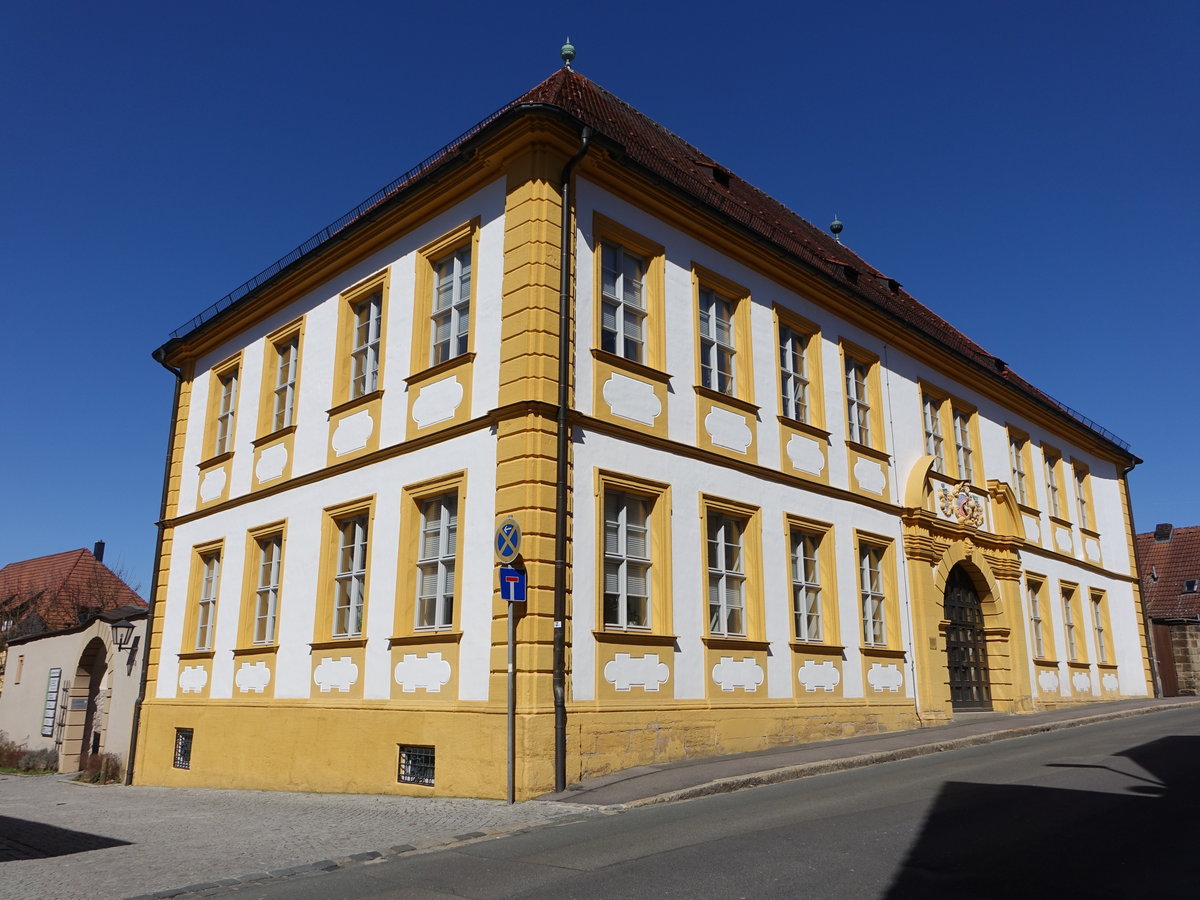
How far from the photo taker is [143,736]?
17797mm

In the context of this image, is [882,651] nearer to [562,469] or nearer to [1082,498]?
[562,469]

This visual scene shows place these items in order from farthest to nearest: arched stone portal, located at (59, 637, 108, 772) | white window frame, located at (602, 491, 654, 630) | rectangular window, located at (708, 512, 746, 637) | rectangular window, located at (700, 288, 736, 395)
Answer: arched stone portal, located at (59, 637, 108, 772)
rectangular window, located at (700, 288, 736, 395)
rectangular window, located at (708, 512, 746, 637)
white window frame, located at (602, 491, 654, 630)

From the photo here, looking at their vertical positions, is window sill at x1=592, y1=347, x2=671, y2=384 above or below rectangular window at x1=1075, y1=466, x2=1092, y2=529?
below

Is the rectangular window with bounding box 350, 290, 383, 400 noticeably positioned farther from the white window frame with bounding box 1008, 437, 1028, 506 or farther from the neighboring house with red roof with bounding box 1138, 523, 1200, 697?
the neighboring house with red roof with bounding box 1138, 523, 1200, 697

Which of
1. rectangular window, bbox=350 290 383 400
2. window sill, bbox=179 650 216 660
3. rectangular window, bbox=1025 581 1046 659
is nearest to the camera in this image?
rectangular window, bbox=350 290 383 400

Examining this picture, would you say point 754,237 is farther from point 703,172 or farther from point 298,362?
point 298,362

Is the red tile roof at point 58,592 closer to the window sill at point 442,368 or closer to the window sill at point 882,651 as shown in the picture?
the window sill at point 442,368

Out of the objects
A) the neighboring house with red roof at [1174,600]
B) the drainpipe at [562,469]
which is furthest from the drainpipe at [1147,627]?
the drainpipe at [562,469]

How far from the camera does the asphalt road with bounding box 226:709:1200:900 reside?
19.3ft

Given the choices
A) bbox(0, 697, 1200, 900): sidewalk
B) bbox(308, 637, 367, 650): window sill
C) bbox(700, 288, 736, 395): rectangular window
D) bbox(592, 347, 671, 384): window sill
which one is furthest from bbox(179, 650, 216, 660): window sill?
bbox(700, 288, 736, 395): rectangular window

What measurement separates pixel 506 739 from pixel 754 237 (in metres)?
8.73

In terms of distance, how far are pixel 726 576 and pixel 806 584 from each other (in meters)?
2.05

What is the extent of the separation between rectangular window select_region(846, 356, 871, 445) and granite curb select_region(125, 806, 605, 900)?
1019 cm

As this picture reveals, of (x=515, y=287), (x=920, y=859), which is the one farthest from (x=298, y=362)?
(x=920, y=859)
